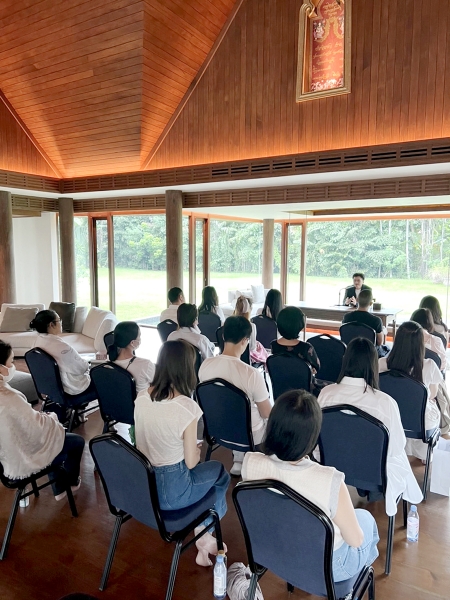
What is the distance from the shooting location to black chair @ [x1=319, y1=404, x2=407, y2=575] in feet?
6.70

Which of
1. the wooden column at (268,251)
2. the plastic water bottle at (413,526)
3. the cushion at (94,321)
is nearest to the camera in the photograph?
the plastic water bottle at (413,526)

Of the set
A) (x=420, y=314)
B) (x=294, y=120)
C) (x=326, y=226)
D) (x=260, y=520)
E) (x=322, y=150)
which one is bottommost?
(x=260, y=520)

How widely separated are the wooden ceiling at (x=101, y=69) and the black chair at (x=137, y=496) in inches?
200

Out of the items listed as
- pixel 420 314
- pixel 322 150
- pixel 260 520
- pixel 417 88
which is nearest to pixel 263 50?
pixel 322 150

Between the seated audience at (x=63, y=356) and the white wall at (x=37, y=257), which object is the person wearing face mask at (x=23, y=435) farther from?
the white wall at (x=37, y=257)

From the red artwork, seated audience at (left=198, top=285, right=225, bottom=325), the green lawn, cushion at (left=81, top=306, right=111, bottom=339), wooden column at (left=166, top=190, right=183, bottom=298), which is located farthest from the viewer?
the green lawn

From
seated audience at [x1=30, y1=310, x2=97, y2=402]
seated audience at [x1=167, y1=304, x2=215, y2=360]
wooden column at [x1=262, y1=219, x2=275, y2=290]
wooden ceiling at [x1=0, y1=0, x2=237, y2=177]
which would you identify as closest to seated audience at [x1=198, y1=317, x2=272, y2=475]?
seated audience at [x1=167, y1=304, x2=215, y2=360]

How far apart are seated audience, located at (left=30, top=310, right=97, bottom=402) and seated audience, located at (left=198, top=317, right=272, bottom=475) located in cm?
Answer: 130

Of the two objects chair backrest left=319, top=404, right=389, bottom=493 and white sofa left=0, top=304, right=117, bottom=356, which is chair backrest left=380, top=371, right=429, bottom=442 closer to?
chair backrest left=319, top=404, right=389, bottom=493

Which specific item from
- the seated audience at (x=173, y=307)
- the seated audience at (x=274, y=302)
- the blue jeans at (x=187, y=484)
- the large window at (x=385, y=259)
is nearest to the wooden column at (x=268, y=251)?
the large window at (x=385, y=259)

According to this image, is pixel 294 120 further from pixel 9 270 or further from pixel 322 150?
pixel 9 270

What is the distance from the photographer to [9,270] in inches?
301

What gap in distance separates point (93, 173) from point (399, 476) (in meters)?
7.32

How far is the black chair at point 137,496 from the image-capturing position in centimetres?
175
